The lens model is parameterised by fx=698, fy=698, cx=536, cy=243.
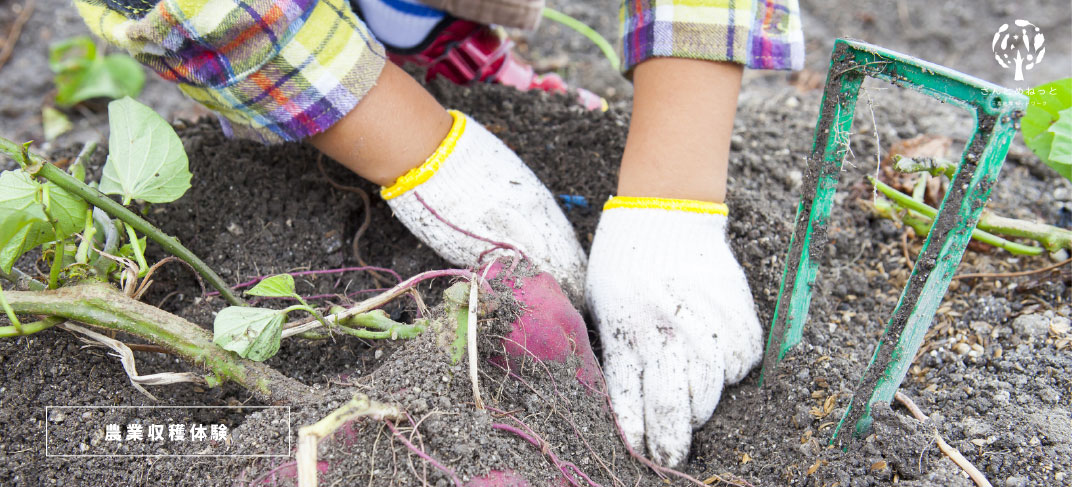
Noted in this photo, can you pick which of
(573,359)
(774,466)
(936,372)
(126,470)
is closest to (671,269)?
(573,359)

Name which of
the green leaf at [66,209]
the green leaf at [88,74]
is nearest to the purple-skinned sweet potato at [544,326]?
the green leaf at [66,209]

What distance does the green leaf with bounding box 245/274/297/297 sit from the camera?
0.93 meters

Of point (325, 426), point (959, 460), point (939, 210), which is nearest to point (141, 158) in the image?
point (325, 426)

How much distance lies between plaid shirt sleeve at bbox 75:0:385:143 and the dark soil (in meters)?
0.23

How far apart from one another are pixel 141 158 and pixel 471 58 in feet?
2.77

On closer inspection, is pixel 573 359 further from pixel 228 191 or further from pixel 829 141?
pixel 228 191

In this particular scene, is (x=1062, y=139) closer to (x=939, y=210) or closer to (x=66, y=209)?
(x=939, y=210)

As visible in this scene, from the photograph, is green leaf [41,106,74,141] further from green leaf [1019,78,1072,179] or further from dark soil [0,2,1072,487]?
green leaf [1019,78,1072,179]

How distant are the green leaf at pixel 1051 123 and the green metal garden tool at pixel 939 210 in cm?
36

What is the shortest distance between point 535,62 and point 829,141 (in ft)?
4.81

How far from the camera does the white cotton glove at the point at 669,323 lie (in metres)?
1.04

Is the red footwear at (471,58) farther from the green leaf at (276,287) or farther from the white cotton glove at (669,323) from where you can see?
the green leaf at (276,287)

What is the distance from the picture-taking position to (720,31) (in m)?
1.08

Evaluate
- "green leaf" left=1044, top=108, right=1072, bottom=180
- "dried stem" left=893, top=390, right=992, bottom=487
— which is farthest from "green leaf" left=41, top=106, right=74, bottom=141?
"green leaf" left=1044, top=108, right=1072, bottom=180
